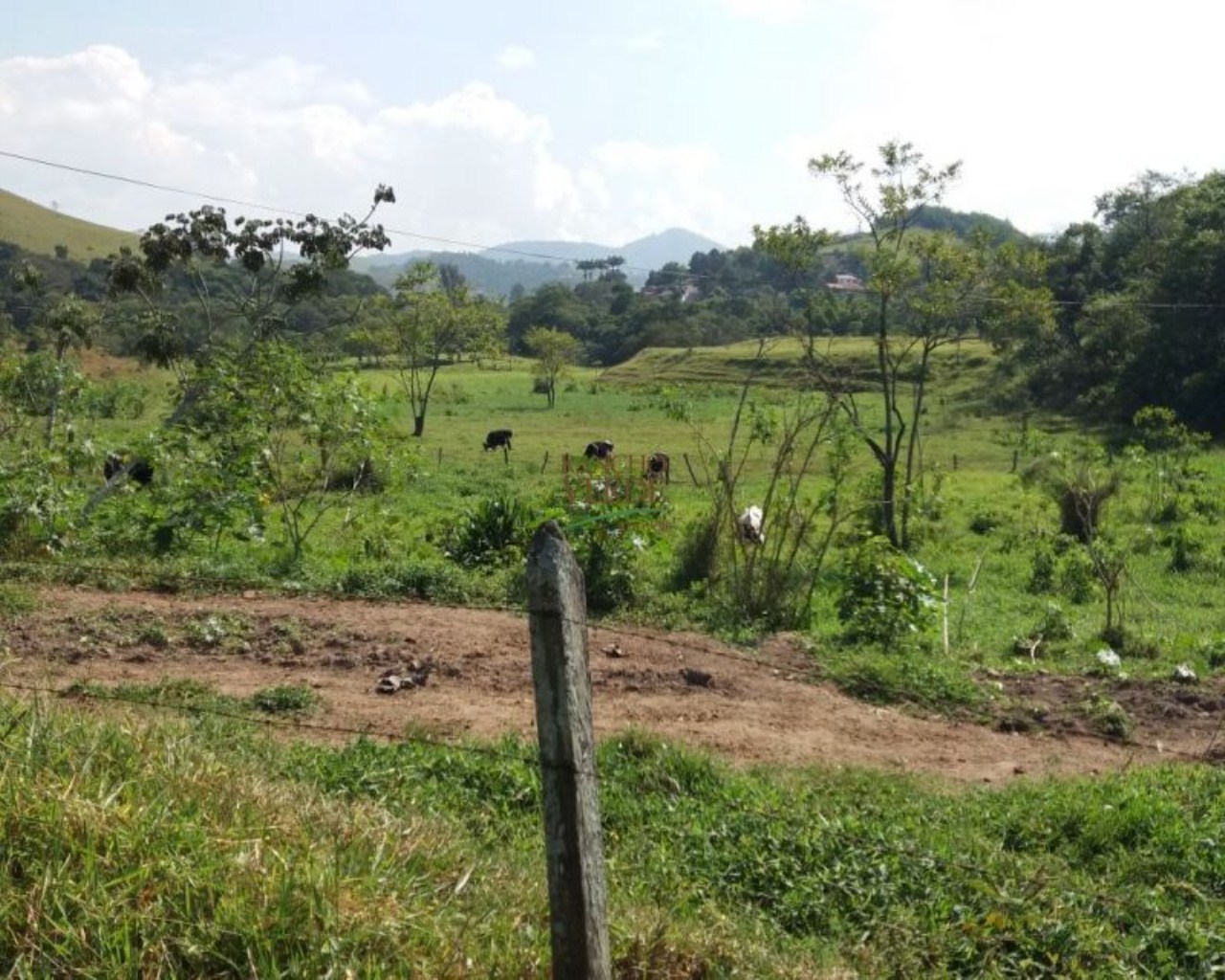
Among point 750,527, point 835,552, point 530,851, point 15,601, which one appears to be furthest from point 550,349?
point 530,851

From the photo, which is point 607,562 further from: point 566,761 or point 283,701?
point 566,761

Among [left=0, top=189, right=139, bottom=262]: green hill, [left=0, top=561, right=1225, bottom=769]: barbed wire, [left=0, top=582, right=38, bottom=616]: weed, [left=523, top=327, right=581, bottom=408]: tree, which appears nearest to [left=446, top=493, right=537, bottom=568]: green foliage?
[left=0, top=561, right=1225, bottom=769]: barbed wire

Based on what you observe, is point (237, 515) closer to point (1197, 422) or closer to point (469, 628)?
point (469, 628)

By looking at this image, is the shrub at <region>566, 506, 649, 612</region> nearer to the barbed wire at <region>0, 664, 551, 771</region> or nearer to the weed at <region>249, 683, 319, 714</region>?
the weed at <region>249, 683, 319, 714</region>

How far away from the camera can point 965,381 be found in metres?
44.8

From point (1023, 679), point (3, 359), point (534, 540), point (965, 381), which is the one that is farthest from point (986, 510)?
point (965, 381)

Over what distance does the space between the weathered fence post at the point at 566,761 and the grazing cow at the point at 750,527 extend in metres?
8.09

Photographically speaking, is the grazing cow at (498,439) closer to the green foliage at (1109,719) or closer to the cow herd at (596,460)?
the cow herd at (596,460)

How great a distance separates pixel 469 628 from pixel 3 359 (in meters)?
8.20

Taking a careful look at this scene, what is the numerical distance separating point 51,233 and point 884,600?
110 metres

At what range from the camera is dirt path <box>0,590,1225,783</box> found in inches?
285

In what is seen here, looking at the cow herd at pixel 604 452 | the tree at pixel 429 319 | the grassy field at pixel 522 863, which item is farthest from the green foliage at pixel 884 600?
the tree at pixel 429 319

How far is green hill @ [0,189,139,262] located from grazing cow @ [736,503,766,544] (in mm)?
87874

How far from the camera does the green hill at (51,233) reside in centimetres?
9862
